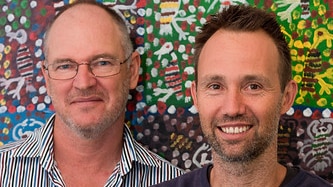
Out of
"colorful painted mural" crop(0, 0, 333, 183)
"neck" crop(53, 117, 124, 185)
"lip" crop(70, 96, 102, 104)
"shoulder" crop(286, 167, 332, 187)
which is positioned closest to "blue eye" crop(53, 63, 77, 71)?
"lip" crop(70, 96, 102, 104)

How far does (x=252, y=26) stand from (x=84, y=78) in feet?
2.30

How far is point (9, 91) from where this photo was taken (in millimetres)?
2557

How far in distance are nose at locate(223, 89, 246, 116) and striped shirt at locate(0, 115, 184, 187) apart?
686 mm

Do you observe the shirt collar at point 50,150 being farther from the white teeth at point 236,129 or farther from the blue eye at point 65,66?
the white teeth at point 236,129

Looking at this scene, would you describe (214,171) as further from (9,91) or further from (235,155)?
(9,91)

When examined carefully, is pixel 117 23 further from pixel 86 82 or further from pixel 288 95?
pixel 288 95

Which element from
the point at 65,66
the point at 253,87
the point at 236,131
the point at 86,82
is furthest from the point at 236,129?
the point at 65,66

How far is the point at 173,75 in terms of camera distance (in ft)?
8.07

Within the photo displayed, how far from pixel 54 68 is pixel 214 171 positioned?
0.77 metres

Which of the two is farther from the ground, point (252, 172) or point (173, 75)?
point (173, 75)

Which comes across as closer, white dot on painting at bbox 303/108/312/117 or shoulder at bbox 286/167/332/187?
shoulder at bbox 286/167/332/187

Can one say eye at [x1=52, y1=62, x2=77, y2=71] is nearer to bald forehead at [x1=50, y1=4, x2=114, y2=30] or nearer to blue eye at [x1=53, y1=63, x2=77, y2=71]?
blue eye at [x1=53, y1=63, x2=77, y2=71]

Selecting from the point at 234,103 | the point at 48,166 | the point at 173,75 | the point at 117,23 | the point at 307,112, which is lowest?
the point at 48,166

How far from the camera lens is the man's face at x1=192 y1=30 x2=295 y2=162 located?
175 centimetres
